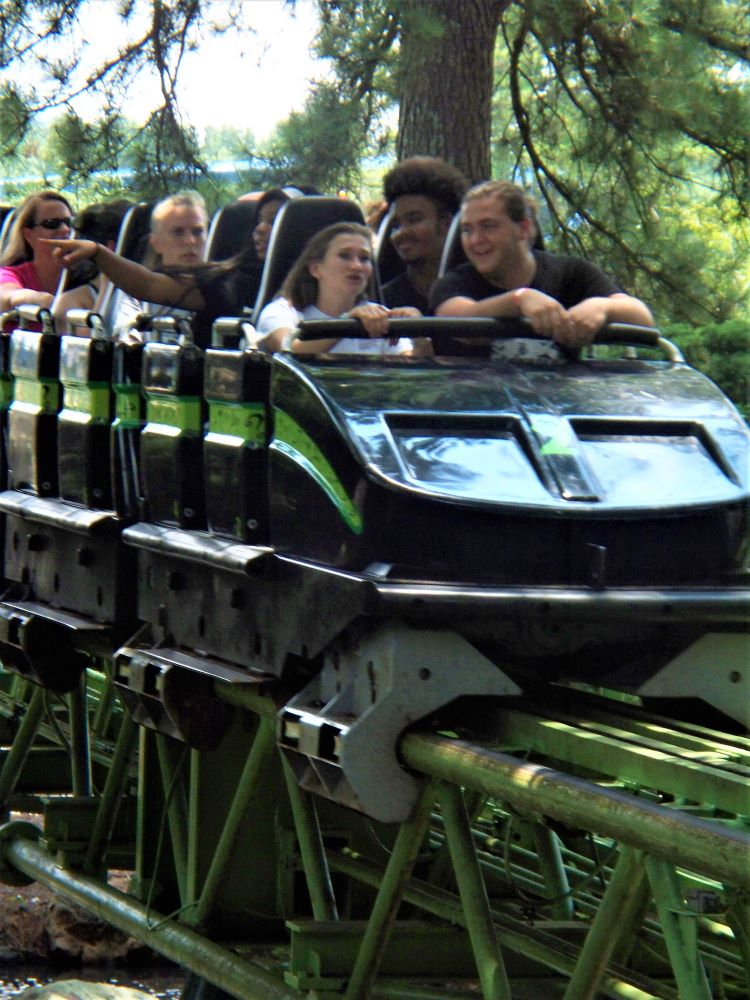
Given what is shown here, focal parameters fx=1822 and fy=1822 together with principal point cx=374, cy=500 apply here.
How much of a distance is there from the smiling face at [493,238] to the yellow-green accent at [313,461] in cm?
125

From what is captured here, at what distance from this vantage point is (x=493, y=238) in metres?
5.48

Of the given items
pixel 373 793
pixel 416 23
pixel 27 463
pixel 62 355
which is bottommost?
pixel 373 793

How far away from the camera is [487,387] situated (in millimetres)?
4492

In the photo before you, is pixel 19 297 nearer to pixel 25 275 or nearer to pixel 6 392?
pixel 25 275

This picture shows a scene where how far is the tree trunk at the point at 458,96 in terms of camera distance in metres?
9.80

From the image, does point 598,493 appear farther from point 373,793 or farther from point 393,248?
point 393,248

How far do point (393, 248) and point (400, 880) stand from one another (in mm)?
3339

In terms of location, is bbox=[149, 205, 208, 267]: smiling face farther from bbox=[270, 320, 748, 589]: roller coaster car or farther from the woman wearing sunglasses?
bbox=[270, 320, 748, 589]: roller coaster car

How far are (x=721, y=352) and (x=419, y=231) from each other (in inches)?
255

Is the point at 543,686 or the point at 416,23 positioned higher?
the point at 416,23

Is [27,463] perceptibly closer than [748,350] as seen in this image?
Yes

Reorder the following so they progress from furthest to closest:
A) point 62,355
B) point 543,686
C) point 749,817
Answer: point 62,355
point 543,686
point 749,817

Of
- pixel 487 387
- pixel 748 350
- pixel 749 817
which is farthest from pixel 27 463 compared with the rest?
pixel 748 350

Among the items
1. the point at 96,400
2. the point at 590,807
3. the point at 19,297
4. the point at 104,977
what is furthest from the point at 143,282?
the point at 590,807
